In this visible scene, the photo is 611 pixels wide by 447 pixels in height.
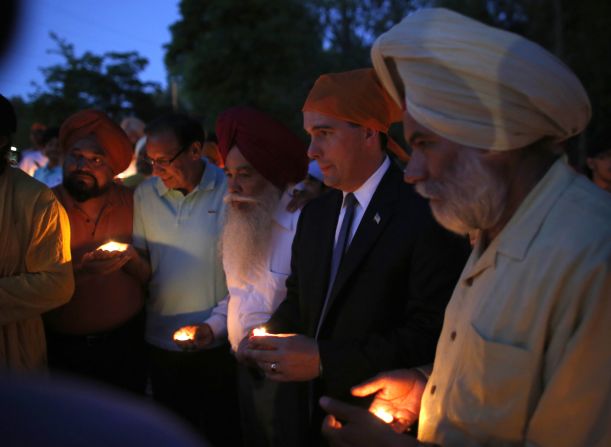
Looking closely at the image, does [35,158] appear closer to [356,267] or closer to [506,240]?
[356,267]

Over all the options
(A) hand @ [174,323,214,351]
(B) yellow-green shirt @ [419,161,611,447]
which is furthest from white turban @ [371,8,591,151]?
(A) hand @ [174,323,214,351]

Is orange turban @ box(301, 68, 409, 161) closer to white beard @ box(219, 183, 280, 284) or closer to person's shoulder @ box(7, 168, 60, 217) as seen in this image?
white beard @ box(219, 183, 280, 284)

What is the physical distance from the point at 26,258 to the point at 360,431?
204 centimetres

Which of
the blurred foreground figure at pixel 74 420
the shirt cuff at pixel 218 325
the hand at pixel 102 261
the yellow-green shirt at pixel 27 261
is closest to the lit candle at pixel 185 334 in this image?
the shirt cuff at pixel 218 325

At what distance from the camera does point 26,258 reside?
117 inches

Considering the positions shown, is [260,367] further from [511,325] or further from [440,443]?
[511,325]

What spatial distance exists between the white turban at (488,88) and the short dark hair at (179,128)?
7.65 feet

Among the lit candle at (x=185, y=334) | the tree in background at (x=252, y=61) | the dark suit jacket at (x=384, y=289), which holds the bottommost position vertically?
the lit candle at (x=185, y=334)

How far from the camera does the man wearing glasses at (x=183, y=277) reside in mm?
3648

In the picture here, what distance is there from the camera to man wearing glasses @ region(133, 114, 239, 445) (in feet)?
12.0

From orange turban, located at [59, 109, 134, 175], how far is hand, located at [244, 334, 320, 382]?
200 centimetres

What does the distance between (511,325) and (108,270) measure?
2380 millimetres

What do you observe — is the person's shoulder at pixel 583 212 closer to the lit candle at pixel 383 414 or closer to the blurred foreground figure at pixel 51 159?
the lit candle at pixel 383 414

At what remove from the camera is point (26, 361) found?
301 centimetres
